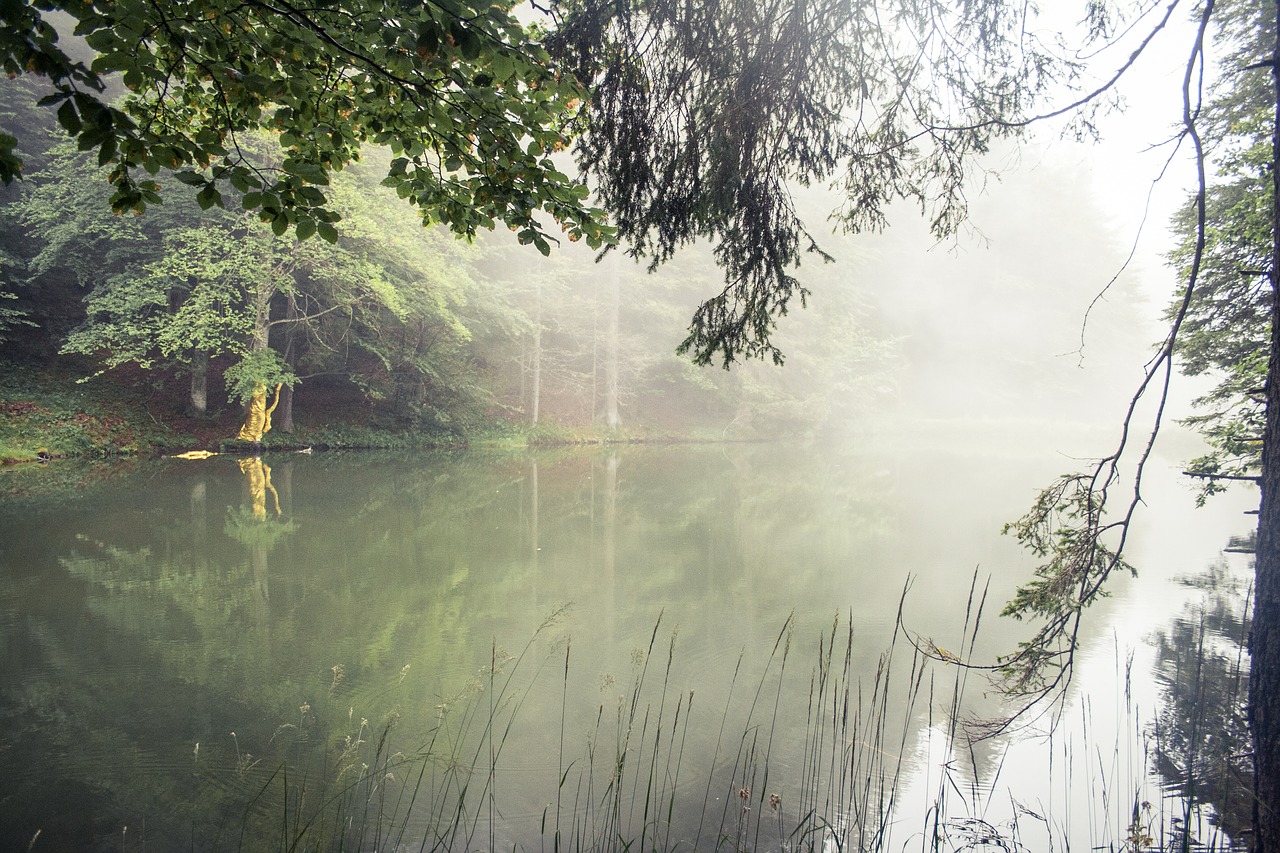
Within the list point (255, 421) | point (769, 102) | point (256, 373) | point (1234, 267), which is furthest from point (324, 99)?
point (255, 421)

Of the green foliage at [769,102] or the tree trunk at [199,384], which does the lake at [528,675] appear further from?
the tree trunk at [199,384]

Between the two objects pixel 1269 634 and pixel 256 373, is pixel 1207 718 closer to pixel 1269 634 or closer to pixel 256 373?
pixel 1269 634

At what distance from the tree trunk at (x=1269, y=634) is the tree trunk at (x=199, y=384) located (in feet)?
61.7

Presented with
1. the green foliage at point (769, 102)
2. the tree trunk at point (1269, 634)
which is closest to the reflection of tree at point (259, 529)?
the green foliage at point (769, 102)

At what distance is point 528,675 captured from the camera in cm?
534

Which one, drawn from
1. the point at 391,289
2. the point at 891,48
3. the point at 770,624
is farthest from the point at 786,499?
the point at 891,48

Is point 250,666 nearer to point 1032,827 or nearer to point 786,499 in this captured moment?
point 1032,827

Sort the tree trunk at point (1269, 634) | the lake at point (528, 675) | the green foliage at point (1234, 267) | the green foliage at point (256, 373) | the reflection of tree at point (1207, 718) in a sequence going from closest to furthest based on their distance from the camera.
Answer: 1. the tree trunk at point (1269, 634)
2. the lake at point (528, 675)
3. the reflection of tree at point (1207, 718)
4. the green foliage at point (1234, 267)
5. the green foliage at point (256, 373)

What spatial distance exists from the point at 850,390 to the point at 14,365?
28.2m

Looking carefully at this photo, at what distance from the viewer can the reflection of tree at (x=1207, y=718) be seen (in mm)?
3955

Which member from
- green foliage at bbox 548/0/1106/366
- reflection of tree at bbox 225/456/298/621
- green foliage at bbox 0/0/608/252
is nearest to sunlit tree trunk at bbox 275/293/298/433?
reflection of tree at bbox 225/456/298/621

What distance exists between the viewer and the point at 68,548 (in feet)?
26.8

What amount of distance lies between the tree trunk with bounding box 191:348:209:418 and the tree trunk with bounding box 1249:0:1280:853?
61.7 feet

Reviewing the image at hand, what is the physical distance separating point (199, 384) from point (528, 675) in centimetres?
1546
